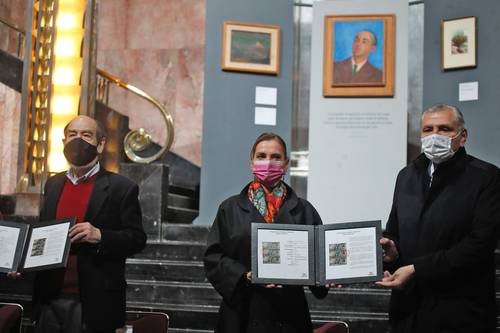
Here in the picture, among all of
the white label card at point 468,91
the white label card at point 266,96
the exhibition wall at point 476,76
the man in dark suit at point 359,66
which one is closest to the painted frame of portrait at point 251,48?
the white label card at point 266,96

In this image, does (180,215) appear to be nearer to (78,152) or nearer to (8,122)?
(78,152)

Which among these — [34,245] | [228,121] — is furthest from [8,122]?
[34,245]

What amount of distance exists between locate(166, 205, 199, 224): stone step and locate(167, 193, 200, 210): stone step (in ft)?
0.74

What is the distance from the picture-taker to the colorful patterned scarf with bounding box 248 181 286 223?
3.08 meters

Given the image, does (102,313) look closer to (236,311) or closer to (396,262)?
(236,311)

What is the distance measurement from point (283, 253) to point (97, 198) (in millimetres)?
878

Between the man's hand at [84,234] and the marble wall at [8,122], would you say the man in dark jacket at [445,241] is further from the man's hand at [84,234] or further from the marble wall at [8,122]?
the marble wall at [8,122]

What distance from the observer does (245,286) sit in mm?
2973

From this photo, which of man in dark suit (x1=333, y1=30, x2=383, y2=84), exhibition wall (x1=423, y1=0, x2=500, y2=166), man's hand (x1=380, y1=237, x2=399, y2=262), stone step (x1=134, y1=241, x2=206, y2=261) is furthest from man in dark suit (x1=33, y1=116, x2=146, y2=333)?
exhibition wall (x1=423, y1=0, x2=500, y2=166)

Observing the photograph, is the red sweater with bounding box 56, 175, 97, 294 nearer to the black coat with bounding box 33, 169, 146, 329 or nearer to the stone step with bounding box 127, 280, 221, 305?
the black coat with bounding box 33, 169, 146, 329

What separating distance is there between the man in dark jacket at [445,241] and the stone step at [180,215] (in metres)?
3.61

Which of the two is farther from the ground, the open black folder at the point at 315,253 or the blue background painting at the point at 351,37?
the blue background painting at the point at 351,37

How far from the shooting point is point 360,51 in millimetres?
6762

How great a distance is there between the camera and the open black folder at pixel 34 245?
3.03 metres
